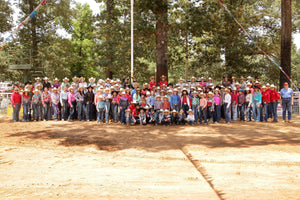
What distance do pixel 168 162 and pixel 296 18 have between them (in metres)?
31.3

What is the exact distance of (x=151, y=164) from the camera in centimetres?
632

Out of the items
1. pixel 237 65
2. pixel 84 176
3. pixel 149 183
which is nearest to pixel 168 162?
pixel 149 183

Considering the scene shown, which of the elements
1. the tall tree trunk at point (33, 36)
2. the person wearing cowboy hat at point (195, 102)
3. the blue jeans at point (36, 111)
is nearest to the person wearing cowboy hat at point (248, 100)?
the person wearing cowboy hat at point (195, 102)

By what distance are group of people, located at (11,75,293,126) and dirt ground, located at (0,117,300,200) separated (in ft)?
5.10

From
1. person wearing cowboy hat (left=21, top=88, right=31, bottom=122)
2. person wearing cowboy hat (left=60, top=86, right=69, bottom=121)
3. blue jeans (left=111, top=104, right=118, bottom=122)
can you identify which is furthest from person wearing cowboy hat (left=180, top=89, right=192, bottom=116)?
person wearing cowboy hat (left=21, top=88, right=31, bottom=122)

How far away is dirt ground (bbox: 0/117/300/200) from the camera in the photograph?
181 inches

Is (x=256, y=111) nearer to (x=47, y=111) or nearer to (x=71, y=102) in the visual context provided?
(x=71, y=102)

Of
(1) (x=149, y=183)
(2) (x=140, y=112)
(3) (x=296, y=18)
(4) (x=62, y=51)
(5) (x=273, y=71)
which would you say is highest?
(3) (x=296, y=18)

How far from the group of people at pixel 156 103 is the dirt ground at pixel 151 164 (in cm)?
155

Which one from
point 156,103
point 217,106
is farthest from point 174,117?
point 217,106

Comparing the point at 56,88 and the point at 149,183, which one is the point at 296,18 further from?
the point at 149,183

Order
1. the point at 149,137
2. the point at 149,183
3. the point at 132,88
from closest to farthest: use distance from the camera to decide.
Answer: the point at 149,183, the point at 149,137, the point at 132,88

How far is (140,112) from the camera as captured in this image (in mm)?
12398

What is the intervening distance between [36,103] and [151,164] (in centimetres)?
995
